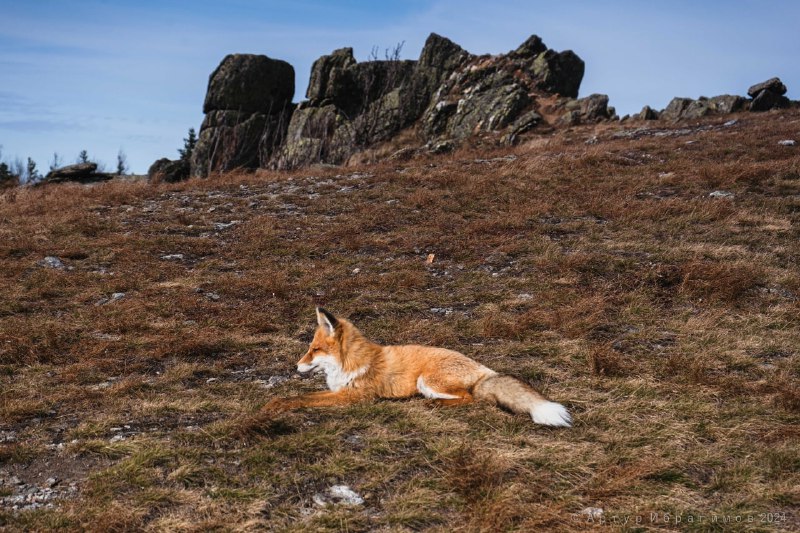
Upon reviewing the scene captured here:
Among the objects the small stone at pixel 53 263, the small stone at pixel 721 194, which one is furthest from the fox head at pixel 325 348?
the small stone at pixel 721 194

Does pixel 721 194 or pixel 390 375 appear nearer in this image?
pixel 390 375

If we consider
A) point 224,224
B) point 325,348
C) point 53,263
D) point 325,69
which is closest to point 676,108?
point 325,69

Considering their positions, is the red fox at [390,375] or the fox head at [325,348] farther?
the fox head at [325,348]

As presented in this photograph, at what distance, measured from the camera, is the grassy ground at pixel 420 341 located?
16.1 ft

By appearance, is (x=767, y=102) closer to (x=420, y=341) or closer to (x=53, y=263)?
(x=420, y=341)

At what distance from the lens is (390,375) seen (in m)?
7.31

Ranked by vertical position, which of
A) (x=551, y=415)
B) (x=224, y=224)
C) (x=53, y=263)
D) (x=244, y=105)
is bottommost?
A: (x=551, y=415)

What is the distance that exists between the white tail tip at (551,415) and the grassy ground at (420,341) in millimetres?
130

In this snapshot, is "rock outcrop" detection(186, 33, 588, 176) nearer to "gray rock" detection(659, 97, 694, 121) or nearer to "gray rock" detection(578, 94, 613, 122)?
"gray rock" detection(578, 94, 613, 122)

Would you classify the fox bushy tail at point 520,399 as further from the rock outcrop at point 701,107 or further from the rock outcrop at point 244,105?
the rock outcrop at point 244,105

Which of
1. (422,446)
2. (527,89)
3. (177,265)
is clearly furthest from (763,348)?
(527,89)

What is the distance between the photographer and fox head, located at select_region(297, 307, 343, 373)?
7434 mm

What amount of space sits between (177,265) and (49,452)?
8.17 metres

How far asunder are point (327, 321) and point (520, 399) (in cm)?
256
